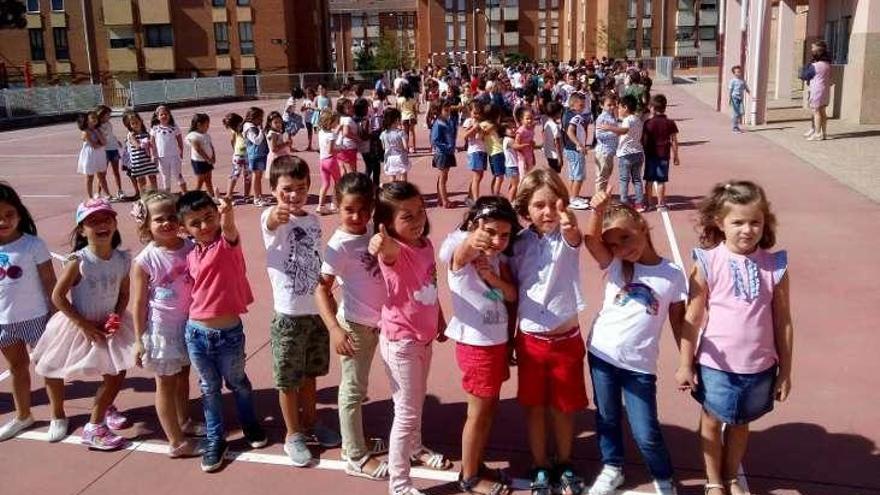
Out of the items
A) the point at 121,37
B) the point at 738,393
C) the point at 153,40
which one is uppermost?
the point at 121,37

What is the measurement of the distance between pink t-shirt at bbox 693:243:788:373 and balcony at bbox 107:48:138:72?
6083 cm

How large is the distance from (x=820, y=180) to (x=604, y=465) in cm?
1014

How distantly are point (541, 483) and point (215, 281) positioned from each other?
1.94 metres

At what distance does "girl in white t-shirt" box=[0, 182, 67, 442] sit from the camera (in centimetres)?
442

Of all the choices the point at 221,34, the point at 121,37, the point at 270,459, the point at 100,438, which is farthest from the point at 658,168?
the point at 121,37

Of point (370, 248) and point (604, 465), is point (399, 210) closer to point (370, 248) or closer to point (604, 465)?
point (370, 248)

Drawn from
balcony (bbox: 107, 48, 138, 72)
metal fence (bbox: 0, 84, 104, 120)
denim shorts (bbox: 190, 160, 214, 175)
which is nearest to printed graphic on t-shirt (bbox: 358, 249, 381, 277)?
denim shorts (bbox: 190, 160, 214, 175)

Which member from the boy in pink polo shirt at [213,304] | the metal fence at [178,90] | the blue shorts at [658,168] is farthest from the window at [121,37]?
the boy in pink polo shirt at [213,304]

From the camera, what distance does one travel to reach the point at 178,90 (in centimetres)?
4197

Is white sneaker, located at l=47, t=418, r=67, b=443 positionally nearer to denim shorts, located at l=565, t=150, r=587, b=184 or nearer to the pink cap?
the pink cap

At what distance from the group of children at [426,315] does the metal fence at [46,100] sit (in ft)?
95.9

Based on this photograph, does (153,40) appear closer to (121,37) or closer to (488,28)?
(121,37)

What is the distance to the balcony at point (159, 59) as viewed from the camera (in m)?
57.6

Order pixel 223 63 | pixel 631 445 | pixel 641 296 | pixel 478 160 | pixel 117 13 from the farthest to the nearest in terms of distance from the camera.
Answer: pixel 223 63
pixel 117 13
pixel 478 160
pixel 631 445
pixel 641 296
